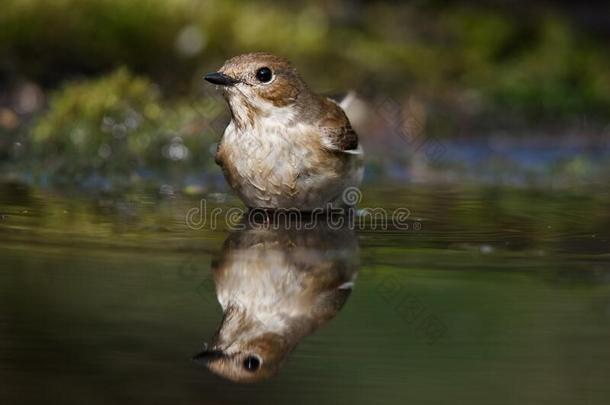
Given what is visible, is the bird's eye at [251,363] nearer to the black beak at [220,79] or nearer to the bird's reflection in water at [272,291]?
the bird's reflection in water at [272,291]

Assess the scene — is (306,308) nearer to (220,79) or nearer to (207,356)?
(207,356)

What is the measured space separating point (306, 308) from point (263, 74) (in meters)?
2.53

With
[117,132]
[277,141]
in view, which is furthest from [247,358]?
[117,132]

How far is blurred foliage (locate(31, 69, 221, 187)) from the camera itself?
8.79m

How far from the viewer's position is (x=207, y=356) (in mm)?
3617

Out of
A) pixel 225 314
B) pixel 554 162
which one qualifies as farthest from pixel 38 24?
pixel 225 314

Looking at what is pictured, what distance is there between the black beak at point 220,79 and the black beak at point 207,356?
9.12 ft

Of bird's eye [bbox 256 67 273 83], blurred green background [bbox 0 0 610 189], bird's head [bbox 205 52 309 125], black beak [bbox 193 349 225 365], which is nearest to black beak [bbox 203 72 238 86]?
bird's head [bbox 205 52 309 125]

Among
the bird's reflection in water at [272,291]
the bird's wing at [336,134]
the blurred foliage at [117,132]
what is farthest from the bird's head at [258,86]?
the blurred foliage at [117,132]

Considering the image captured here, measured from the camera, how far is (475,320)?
13.6ft

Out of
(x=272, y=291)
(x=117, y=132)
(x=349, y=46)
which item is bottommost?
(x=272, y=291)

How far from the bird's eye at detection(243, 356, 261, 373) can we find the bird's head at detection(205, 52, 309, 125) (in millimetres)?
2857

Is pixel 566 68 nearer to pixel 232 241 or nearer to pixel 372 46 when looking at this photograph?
pixel 372 46

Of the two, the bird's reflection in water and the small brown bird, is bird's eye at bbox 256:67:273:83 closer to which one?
the small brown bird
